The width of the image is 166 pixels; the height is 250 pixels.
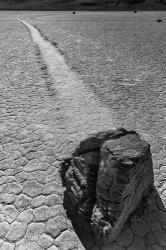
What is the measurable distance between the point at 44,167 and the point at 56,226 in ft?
5.41

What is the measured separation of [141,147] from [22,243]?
2.64 meters

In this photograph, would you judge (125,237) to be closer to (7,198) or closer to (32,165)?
(7,198)

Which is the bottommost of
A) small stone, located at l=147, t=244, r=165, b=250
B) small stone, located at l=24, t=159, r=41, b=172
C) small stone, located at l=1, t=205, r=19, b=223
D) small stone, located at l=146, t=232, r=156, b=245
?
small stone, located at l=147, t=244, r=165, b=250

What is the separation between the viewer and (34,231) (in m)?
A: 4.55

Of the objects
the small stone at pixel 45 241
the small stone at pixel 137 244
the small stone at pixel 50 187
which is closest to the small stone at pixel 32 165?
the small stone at pixel 50 187

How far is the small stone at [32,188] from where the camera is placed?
209 inches

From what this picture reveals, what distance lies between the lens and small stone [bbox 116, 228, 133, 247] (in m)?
4.35

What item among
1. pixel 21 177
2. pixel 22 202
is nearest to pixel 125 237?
pixel 22 202

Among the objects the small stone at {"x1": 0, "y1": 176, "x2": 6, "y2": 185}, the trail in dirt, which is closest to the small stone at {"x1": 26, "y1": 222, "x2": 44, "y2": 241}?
the small stone at {"x1": 0, "y1": 176, "x2": 6, "y2": 185}

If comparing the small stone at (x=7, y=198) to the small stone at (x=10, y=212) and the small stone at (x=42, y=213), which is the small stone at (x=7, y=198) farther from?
the small stone at (x=42, y=213)

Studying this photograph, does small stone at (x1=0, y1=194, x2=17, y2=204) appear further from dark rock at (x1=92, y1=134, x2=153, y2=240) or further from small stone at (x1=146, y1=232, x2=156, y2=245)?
small stone at (x1=146, y1=232, x2=156, y2=245)

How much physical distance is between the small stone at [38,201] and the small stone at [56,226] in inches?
18.3

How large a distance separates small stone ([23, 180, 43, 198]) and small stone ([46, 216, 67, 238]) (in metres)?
0.75

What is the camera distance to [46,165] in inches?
239
